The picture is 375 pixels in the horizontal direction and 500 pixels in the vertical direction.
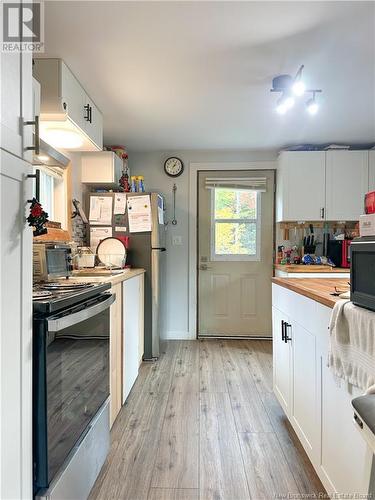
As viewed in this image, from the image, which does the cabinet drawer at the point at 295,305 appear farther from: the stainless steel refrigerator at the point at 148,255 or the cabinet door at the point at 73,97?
the cabinet door at the point at 73,97

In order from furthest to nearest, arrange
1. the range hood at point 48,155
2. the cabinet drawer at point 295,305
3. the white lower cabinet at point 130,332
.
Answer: the white lower cabinet at point 130,332 < the cabinet drawer at point 295,305 < the range hood at point 48,155

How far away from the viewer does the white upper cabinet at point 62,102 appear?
6.30 feet

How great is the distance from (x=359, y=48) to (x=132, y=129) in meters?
2.04

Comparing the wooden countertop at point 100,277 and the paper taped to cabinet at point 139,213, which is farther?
the paper taped to cabinet at point 139,213

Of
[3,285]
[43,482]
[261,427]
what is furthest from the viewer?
[261,427]

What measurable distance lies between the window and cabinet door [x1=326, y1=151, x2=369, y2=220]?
2.69 feet

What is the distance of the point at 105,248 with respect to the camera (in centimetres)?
305

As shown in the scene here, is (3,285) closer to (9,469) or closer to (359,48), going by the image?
(9,469)

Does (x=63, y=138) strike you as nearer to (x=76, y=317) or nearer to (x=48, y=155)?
(x=48, y=155)

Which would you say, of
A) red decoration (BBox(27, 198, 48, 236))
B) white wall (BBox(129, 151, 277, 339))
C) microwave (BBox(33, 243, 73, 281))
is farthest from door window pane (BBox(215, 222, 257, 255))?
red decoration (BBox(27, 198, 48, 236))

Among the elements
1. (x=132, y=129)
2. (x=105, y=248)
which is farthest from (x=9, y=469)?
(x=132, y=129)

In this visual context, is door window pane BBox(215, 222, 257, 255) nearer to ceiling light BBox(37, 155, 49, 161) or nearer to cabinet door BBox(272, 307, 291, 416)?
cabinet door BBox(272, 307, 291, 416)

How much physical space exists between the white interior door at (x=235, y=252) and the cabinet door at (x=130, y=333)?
137 centimetres

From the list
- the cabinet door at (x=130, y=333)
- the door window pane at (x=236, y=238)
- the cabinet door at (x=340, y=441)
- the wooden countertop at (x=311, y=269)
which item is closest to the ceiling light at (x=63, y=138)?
the cabinet door at (x=130, y=333)
